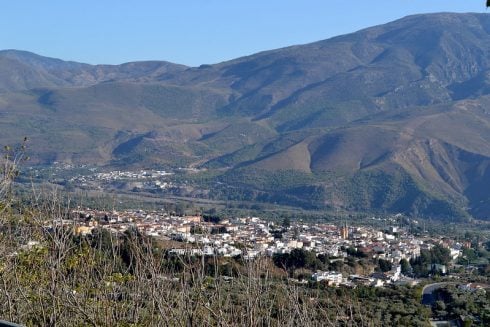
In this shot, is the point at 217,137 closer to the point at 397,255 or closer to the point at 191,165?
the point at 191,165

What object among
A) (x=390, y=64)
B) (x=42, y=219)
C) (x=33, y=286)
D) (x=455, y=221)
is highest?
(x=390, y=64)

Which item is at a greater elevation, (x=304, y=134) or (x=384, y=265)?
(x=304, y=134)

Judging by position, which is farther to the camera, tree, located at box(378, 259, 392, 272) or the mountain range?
the mountain range

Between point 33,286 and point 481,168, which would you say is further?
point 481,168

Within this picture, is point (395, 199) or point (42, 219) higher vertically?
point (42, 219)

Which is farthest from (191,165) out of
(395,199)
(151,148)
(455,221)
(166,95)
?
(166,95)

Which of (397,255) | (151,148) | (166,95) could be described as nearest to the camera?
(397,255)

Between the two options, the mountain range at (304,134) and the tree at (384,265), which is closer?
the tree at (384,265)

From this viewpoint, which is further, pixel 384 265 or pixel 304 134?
pixel 304 134
